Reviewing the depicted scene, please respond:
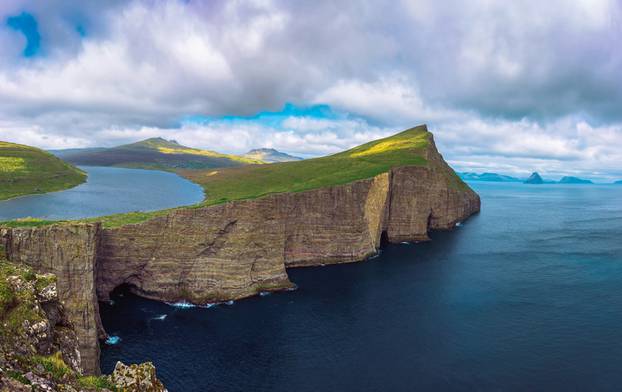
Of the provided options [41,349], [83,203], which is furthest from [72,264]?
[83,203]

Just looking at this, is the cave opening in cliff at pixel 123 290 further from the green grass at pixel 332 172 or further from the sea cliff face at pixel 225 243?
the green grass at pixel 332 172

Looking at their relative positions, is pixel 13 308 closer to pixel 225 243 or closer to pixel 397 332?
pixel 397 332

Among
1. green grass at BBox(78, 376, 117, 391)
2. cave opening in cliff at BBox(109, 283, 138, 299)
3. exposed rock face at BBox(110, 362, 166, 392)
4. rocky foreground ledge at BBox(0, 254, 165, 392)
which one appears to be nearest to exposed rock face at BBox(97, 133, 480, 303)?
cave opening in cliff at BBox(109, 283, 138, 299)

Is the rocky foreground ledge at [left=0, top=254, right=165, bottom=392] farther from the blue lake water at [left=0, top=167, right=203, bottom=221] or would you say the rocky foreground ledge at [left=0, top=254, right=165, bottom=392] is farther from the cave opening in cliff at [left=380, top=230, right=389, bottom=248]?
the blue lake water at [left=0, top=167, right=203, bottom=221]

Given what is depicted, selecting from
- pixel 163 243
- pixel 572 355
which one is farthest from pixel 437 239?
pixel 163 243

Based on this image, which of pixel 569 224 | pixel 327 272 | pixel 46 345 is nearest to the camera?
pixel 46 345

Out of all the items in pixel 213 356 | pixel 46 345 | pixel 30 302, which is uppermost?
pixel 30 302

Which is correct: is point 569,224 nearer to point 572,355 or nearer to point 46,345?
point 572,355
